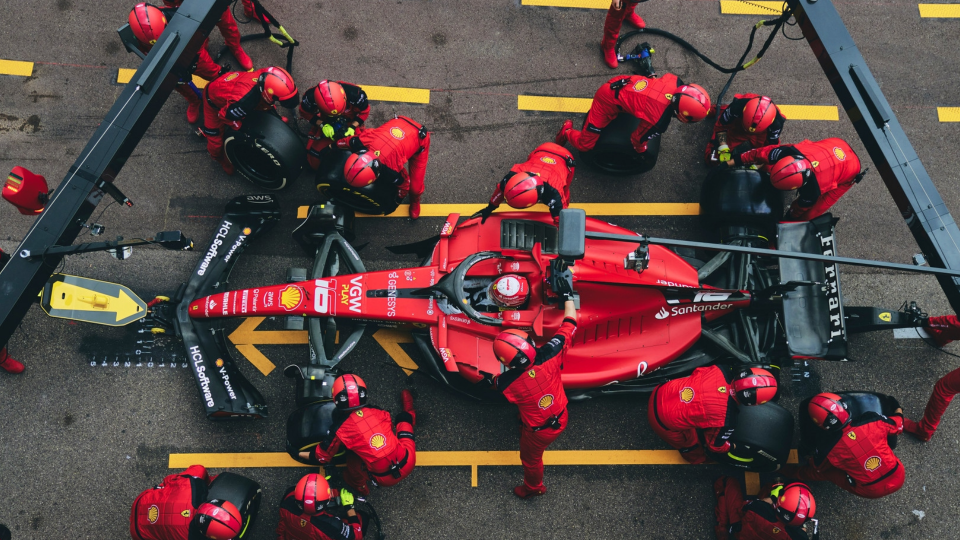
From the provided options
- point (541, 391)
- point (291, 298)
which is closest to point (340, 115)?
point (291, 298)

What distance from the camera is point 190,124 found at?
738 centimetres

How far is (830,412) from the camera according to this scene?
18.4 feet

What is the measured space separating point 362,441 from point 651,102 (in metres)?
4.47

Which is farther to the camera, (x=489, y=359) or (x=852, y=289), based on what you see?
(x=852, y=289)

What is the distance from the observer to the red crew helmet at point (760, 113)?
6195 millimetres

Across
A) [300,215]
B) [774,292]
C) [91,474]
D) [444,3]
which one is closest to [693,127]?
[774,292]

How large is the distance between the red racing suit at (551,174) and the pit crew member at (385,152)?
1.00m

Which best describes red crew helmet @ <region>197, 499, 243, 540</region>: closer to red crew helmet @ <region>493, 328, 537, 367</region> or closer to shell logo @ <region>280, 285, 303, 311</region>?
shell logo @ <region>280, 285, 303, 311</region>

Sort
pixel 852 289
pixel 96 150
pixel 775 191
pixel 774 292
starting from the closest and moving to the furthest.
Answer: pixel 96 150 → pixel 774 292 → pixel 775 191 → pixel 852 289

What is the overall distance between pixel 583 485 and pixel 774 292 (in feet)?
9.23

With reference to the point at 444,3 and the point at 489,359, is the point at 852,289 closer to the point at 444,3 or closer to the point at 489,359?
the point at 489,359

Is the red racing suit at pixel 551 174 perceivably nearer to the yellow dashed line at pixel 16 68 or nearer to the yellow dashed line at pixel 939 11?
the yellow dashed line at pixel 939 11

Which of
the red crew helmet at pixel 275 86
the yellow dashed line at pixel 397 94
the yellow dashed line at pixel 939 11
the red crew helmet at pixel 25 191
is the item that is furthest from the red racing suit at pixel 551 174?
the yellow dashed line at pixel 939 11

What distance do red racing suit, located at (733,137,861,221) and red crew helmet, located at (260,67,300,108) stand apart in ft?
16.3
